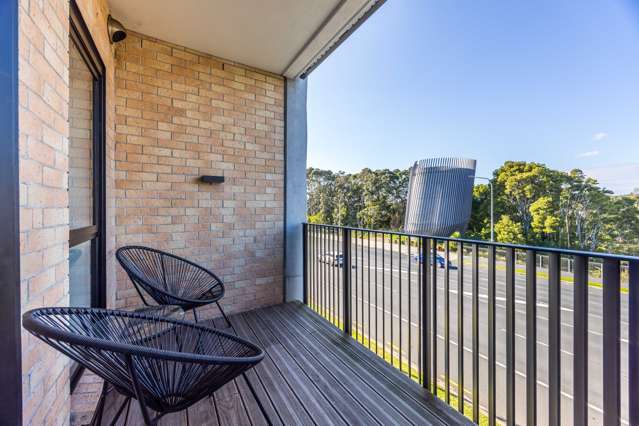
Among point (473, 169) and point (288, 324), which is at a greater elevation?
point (473, 169)

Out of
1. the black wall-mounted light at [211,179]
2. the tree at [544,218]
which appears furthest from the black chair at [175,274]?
the tree at [544,218]

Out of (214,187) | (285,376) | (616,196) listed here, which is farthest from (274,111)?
(616,196)

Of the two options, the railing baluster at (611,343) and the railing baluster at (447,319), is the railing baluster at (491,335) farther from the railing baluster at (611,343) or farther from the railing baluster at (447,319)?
the railing baluster at (611,343)

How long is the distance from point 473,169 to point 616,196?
502 cm

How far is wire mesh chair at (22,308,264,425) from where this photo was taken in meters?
0.76

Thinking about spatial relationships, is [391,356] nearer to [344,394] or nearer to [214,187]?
[344,394]

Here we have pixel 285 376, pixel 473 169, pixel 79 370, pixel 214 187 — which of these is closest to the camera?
pixel 79 370

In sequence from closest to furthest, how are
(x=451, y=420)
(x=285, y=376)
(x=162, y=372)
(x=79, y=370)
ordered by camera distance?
1. (x=162, y=372)
2. (x=451, y=420)
3. (x=79, y=370)
4. (x=285, y=376)

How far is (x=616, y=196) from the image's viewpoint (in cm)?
978

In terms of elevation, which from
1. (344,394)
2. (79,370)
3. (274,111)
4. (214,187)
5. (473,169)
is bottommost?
(344,394)

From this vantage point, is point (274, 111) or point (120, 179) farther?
point (274, 111)

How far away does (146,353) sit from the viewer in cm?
78

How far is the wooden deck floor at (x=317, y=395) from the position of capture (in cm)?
154

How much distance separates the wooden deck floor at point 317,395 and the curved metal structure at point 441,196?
11.7 meters
